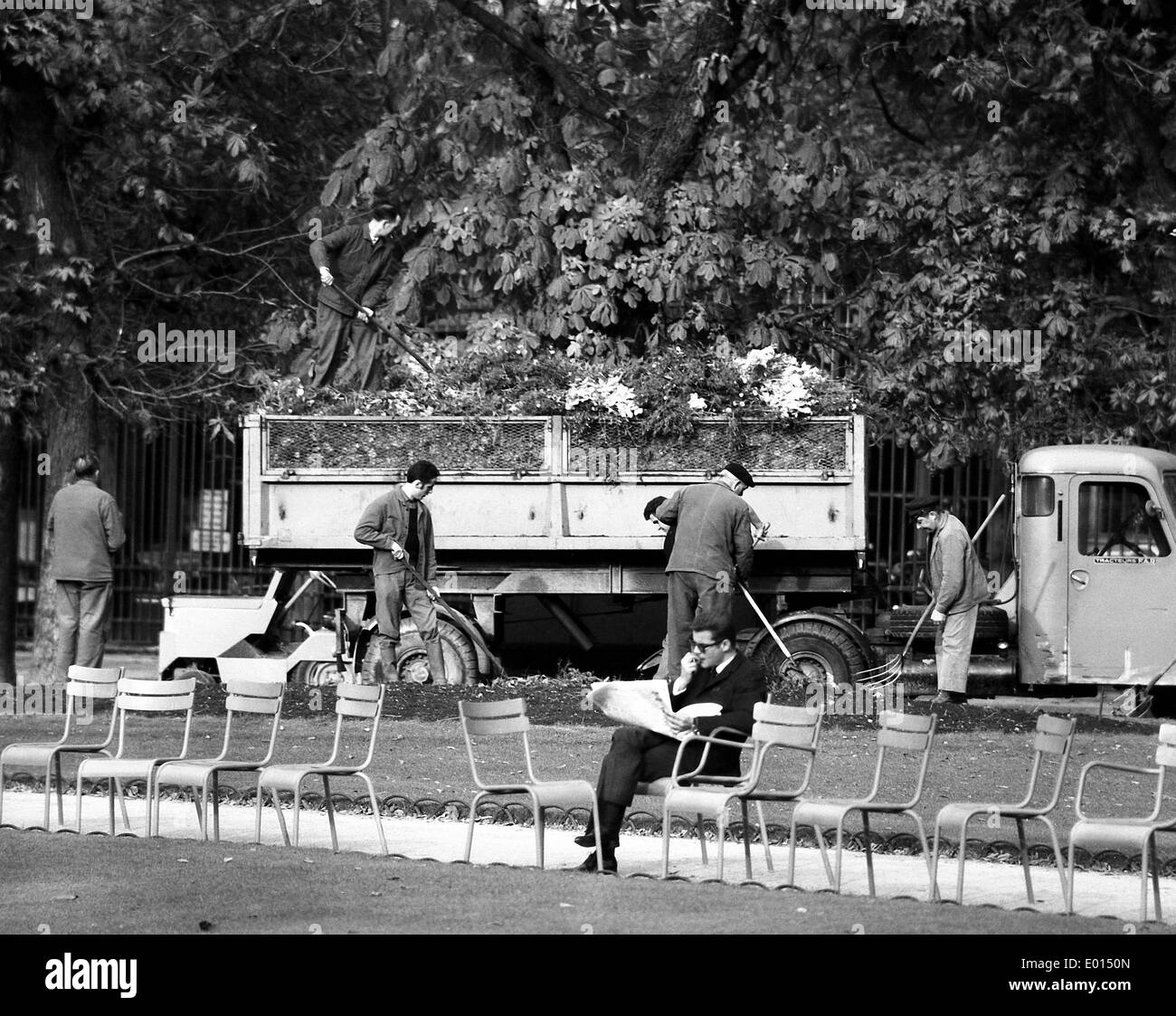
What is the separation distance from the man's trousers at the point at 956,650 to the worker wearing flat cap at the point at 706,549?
1741mm

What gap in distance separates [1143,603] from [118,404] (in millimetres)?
Answer: 9456

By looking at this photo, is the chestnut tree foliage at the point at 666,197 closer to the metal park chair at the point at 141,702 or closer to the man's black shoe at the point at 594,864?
the metal park chair at the point at 141,702

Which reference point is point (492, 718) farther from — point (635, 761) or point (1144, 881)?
point (1144, 881)

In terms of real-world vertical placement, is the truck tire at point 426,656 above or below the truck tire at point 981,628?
below

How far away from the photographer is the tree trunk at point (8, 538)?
18.8m

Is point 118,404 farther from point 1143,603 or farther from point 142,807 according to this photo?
point 1143,603

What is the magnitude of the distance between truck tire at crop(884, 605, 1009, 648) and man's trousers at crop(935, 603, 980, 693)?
0.37 meters

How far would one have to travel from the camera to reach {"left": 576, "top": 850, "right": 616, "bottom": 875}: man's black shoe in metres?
8.88

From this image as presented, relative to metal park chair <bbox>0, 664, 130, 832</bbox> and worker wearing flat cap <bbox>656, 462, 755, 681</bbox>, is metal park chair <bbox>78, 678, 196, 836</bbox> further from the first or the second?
worker wearing flat cap <bbox>656, 462, 755, 681</bbox>

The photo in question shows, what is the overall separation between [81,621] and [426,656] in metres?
2.67

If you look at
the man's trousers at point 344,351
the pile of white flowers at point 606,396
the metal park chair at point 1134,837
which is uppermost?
the man's trousers at point 344,351

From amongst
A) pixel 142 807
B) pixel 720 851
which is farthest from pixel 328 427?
pixel 720 851

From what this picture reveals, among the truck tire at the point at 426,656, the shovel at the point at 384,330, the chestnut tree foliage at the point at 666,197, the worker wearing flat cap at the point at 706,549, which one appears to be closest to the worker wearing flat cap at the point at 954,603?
the worker wearing flat cap at the point at 706,549

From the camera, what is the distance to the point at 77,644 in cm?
1529
